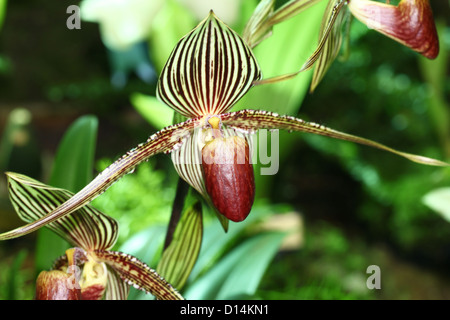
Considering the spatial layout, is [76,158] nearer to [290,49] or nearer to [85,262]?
[85,262]

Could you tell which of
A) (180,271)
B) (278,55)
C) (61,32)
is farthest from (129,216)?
(61,32)

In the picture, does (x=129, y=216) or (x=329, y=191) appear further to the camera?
(x=329, y=191)

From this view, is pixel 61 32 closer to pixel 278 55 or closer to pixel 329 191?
pixel 329 191

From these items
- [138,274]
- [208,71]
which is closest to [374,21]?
[208,71]

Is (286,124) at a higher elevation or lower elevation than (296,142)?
lower

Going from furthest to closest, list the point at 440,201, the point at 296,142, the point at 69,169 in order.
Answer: the point at 296,142
the point at 440,201
the point at 69,169

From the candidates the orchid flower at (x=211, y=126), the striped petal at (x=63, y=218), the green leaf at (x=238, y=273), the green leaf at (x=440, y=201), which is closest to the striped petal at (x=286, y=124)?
the orchid flower at (x=211, y=126)
